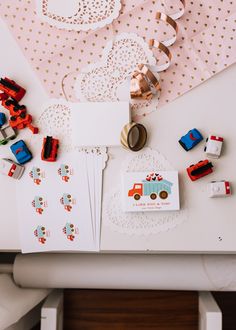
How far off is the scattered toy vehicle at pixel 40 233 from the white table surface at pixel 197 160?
119mm

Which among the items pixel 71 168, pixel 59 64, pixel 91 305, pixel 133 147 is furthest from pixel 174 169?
pixel 91 305

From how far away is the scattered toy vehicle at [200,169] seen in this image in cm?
81

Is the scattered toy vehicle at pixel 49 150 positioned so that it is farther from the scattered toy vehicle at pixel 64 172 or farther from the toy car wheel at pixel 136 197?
the toy car wheel at pixel 136 197

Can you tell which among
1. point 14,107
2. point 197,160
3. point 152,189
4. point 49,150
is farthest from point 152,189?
point 14,107

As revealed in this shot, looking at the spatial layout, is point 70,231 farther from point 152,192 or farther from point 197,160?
point 197,160

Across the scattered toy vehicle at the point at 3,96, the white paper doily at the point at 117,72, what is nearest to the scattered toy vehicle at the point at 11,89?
the scattered toy vehicle at the point at 3,96

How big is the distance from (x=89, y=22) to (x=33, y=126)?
23 centimetres

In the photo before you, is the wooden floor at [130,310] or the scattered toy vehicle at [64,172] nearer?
the scattered toy vehicle at [64,172]

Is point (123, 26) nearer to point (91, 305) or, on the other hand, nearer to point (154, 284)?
point (154, 284)

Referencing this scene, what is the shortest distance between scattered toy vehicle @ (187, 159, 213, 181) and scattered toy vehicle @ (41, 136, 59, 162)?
27cm

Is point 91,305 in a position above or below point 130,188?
below

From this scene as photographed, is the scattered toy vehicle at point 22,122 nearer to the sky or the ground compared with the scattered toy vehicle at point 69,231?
nearer to the sky

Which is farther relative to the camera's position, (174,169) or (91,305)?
(91,305)

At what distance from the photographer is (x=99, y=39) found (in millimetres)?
831
